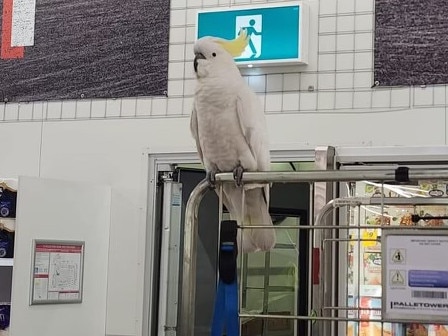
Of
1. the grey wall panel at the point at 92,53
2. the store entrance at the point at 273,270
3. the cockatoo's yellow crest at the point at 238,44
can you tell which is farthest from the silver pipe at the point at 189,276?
the store entrance at the point at 273,270

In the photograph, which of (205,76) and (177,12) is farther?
(177,12)

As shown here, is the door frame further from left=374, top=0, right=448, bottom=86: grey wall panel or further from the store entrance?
left=374, top=0, right=448, bottom=86: grey wall panel

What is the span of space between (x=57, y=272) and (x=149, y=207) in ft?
1.79

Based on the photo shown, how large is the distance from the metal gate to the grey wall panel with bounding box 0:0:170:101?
5.14 ft

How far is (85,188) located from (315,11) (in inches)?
53.8

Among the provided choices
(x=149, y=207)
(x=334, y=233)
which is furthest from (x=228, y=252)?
(x=149, y=207)

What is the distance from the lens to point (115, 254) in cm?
370

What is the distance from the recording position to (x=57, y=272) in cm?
341

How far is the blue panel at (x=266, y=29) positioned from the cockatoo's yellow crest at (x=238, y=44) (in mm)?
50

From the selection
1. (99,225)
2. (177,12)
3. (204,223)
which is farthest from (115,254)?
(177,12)

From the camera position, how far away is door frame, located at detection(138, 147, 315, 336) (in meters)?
3.63

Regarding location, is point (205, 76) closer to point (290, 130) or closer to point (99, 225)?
point (290, 130)

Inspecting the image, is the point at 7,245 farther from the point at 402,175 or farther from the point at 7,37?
the point at 402,175

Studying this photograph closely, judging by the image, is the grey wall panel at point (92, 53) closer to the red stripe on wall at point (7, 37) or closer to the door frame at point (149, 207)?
the red stripe on wall at point (7, 37)
